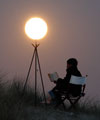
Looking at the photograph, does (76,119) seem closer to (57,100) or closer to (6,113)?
(57,100)

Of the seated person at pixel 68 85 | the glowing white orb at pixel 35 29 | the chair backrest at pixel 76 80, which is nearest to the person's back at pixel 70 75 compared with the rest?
the seated person at pixel 68 85

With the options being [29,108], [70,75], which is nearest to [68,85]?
[70,75]

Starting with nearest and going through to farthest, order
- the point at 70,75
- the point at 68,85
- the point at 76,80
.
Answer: the point at 76,80 < the point at 68,85 < the point at 70,75

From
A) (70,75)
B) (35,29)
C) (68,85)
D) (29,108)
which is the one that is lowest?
(29,108)

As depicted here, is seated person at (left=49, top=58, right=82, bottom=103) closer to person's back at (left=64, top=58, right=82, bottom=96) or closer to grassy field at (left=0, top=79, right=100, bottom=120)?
person's back at (left=64, top=58, right=82, bottom=96)

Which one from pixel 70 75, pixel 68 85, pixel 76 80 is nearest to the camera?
pixel 76 80

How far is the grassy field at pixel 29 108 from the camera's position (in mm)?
6784

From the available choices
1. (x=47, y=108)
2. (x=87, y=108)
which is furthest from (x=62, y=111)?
(x=87, y=108)

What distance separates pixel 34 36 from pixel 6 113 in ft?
9.40

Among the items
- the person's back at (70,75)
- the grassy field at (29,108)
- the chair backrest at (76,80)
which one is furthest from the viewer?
the person's back at (70,75)

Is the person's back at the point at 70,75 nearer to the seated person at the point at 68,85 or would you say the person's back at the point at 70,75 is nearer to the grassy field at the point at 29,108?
the seated person at the point at 68,85

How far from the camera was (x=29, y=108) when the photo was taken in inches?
334

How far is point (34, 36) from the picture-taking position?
8.94 m

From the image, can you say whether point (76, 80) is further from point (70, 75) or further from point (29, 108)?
point (29, 108)
